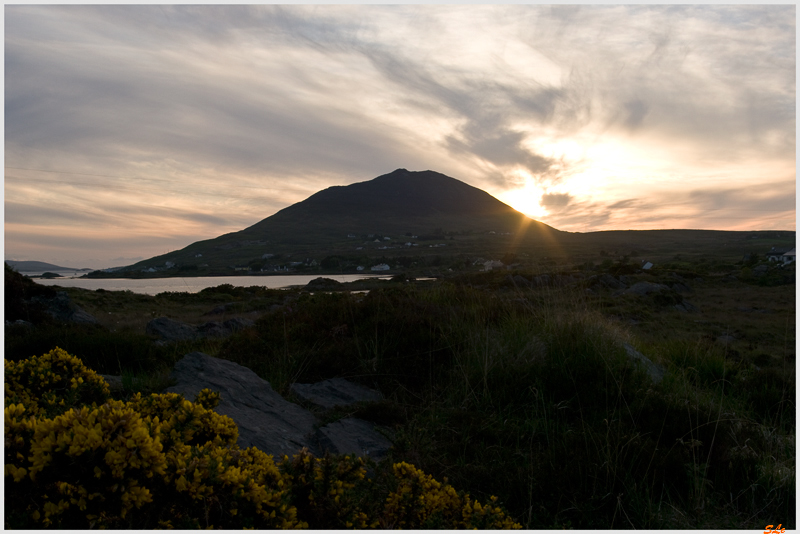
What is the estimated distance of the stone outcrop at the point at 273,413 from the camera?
12.6 ft

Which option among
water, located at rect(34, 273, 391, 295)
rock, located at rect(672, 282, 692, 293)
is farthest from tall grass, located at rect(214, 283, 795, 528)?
water, located at rect(34, 273, 391, 295)

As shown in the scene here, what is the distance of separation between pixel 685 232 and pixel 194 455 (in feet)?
740

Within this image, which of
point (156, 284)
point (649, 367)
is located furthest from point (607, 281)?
point (156, 284)

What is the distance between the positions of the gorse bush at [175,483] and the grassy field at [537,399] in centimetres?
75

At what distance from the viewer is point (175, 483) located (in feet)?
6.41

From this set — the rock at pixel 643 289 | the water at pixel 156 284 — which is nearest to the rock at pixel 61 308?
the water at pixel 156 284

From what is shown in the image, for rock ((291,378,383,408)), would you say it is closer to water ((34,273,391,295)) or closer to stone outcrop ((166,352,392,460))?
stone outcrop ((166,352,392,460))

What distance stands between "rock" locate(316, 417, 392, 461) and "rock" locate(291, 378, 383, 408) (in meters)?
0.50

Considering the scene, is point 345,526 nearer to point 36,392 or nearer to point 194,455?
point 194,455

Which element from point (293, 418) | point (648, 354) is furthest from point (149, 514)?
point (648, 354)

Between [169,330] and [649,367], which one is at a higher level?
[649,367]

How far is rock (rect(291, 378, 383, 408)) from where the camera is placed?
506 cm

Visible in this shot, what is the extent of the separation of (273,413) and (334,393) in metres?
1.05

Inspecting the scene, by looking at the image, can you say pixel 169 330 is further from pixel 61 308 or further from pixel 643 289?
→ pixel 643 289
